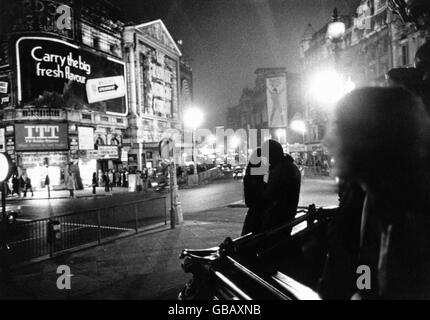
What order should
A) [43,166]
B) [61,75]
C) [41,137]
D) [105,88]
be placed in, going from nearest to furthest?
[41,137] < [43,166] < [61,75] < [105,88]

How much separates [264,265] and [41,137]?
3228cm

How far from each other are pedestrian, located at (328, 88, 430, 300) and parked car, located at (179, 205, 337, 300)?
74cm

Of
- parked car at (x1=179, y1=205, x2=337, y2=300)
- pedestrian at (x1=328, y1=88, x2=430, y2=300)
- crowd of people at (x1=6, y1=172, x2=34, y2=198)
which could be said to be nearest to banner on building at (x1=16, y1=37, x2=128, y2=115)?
crowd of people at (x1=6, y1=172, x2=34, y2=198)

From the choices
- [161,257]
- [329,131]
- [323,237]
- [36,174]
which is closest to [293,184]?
[323,237]

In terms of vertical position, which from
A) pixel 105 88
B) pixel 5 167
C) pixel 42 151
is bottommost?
pixel 5 167

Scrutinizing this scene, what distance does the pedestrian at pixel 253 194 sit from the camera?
477 cm

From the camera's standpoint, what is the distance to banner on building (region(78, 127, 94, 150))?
Result: 1320 inches

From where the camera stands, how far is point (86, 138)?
112ft

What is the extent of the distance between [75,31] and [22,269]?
33.7 m

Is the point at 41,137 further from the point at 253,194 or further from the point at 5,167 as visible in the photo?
the point at 253,194

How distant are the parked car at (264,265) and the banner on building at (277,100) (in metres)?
26.0

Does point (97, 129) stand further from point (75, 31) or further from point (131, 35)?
point (131, 35)

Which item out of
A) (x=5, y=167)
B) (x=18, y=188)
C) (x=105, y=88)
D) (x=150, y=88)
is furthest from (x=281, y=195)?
(x=150, y=88)

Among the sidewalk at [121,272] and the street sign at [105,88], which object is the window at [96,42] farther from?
the sidewalk at [121,272]
